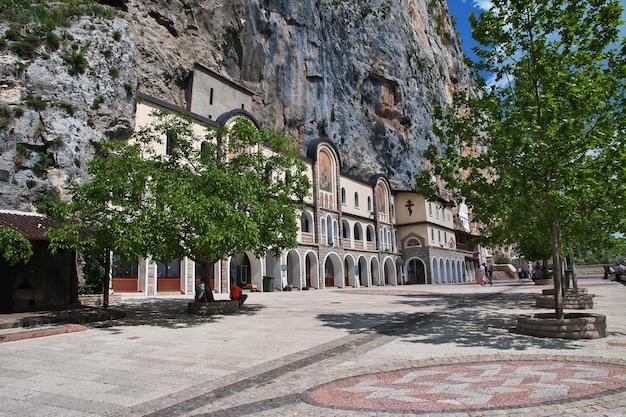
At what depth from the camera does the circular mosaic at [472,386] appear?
14.6 feet

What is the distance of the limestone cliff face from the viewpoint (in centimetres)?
2577

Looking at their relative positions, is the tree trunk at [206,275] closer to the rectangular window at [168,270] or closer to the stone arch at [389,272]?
the rectangular window at [168,270]

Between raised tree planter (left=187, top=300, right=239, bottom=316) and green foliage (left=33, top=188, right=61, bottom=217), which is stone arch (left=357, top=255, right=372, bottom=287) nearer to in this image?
green foliage (left=33, top=188, right=61, bottom=217)

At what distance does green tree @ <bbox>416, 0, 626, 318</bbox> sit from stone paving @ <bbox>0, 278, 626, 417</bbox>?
253 centimetres

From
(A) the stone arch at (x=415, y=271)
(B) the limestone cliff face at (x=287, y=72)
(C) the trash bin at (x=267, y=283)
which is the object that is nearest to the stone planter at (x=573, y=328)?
(C) the trash bin at (x=267, y=283)

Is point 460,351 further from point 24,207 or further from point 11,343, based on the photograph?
point 24,207

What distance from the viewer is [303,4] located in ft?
163

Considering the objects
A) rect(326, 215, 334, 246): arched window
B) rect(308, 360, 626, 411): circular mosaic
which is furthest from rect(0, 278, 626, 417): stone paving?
rect(326, 215, 334, 246): arched window

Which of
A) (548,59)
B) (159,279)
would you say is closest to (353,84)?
(159,279)

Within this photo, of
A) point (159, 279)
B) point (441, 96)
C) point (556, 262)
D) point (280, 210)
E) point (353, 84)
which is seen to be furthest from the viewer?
point (441, 96)

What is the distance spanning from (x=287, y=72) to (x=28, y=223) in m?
35.6

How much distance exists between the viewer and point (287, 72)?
45625 millimetres

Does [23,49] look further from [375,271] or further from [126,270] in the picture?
[375,271]

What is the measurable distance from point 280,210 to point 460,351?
27.2 ft
